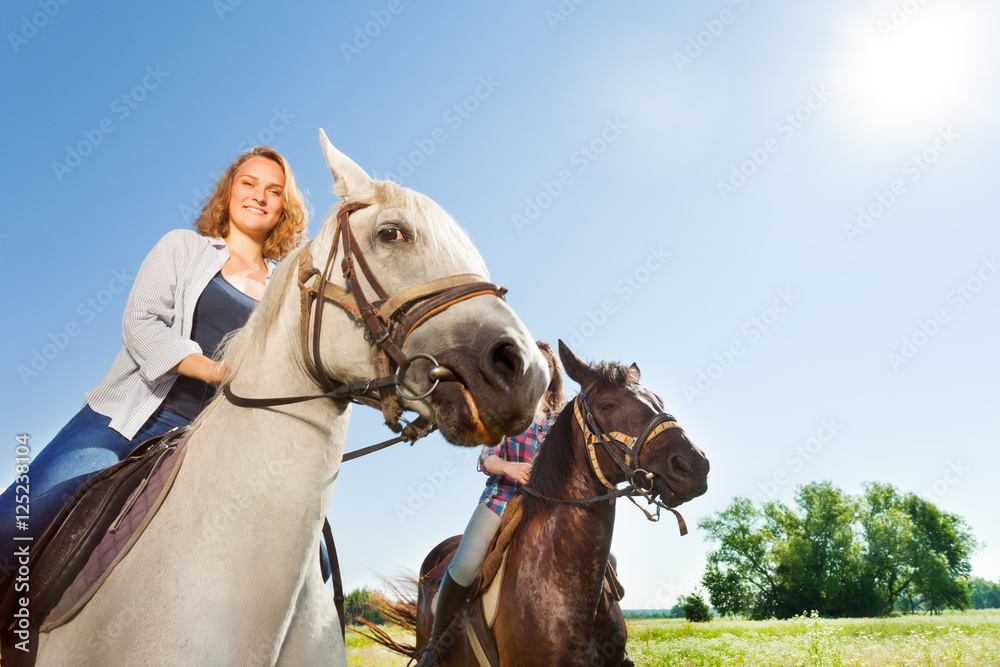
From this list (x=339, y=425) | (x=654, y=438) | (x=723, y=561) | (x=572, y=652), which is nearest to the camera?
(x=339, y=425)

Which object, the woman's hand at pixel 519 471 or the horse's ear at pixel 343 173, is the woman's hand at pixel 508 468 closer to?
the woman's hand at pixel 519 471

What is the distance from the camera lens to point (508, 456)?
594 cm

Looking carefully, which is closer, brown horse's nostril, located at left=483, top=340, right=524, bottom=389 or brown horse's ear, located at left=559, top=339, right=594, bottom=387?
brown horse's nostril, located at left=483, top=340, right=524, bottom=389

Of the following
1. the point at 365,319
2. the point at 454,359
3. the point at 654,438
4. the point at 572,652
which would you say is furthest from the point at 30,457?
the point at 654,438

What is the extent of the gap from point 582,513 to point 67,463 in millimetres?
3480

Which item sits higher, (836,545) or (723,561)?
(836,545)

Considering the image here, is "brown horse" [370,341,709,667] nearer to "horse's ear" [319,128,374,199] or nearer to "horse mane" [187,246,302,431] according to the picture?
"horse mane" [187,246,302,431]

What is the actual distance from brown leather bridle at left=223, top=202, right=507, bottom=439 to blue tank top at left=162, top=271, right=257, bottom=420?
83 cm

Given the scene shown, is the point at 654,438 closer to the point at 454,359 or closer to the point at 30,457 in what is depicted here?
the point at 454,359

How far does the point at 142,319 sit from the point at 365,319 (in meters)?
1.35

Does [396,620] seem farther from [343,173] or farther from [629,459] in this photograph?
[343,173]

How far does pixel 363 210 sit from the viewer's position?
6.62ft

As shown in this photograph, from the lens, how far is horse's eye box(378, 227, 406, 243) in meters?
1.91

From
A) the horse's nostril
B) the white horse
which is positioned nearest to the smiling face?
the white horse
